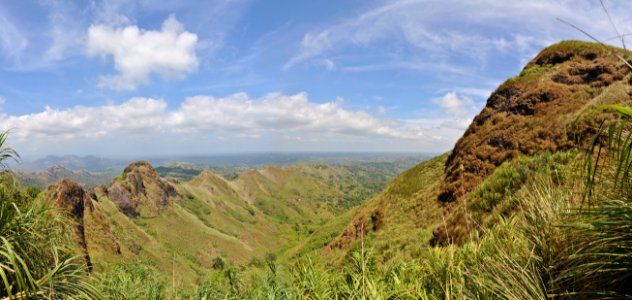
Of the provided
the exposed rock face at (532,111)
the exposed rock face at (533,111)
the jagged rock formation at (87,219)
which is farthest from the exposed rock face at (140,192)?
the exposed rock face at (532,111)

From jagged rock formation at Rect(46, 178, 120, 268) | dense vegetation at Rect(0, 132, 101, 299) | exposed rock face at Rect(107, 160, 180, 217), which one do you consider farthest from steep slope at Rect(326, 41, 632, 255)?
exposed rock face at Rect(107, 160, 180, 217)

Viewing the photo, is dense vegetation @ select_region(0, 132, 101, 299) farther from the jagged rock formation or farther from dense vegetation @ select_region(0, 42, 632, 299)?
the jagged rock formation

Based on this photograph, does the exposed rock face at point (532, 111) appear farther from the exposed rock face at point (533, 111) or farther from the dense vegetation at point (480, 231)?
the dense vegetation at point (480, 231)

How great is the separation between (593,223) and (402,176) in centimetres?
4357

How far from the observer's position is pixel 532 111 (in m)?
29.3

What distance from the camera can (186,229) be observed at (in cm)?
15488

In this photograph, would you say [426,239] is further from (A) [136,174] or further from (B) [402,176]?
(A) [136,174]

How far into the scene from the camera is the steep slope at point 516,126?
24.5 m

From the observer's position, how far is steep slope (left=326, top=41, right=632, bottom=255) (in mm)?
24456

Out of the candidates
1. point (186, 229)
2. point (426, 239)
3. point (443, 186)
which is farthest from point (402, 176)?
point (186, 229)

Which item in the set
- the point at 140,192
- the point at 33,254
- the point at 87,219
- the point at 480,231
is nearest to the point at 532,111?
the point at 480,231

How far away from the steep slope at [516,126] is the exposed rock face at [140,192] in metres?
139

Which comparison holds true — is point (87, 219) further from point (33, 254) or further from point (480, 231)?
point (480, 231)

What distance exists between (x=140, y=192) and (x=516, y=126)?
167799 mm
